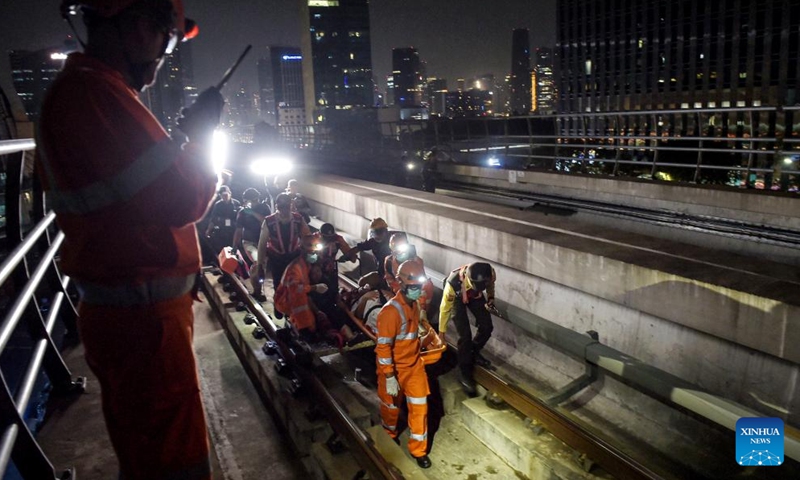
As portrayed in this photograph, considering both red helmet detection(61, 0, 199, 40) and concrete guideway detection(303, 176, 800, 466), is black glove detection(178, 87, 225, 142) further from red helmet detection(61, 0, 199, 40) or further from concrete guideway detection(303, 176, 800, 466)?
concrete guideway detection(303, 176, 800, 466)

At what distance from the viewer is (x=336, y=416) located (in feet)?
16.9

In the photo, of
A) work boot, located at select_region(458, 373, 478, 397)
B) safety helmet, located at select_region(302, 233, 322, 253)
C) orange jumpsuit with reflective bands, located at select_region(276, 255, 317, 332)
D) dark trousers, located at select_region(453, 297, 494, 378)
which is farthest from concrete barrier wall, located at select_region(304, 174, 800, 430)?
orange jumpsuit with reflective bands, located at select_region(276, 255, 317, 332)

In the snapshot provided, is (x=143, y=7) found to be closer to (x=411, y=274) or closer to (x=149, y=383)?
(x=149, y=383)

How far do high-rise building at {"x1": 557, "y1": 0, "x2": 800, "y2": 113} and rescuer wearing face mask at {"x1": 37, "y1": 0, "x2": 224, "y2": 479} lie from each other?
7733 centimetres

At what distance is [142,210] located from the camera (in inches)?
67.9

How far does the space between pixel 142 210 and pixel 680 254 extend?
5.77 metres

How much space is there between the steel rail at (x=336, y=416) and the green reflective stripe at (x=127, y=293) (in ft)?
10.3

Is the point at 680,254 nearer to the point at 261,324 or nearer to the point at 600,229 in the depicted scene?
the point at 600,229

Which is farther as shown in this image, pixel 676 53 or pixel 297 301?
pixel 676 53

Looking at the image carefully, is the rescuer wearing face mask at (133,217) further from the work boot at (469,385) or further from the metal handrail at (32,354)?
the work boot at (469,385)

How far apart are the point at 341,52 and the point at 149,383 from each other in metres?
169

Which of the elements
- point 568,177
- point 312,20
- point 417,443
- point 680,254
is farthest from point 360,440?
point 312,20

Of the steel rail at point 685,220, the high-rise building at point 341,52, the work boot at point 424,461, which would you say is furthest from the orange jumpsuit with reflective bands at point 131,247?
the high-rise building at point 341,52

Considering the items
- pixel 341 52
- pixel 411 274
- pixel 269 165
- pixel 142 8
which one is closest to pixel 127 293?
pixel 142 8
